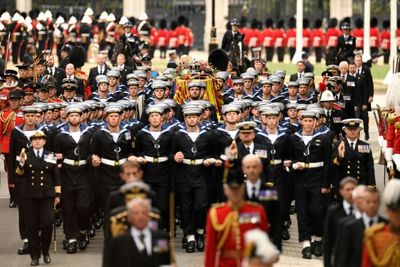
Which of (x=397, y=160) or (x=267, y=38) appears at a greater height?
(x=267, y=38)

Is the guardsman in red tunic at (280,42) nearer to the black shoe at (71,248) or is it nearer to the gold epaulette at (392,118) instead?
the gold epaulette at (392,118)

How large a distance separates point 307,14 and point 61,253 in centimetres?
4765

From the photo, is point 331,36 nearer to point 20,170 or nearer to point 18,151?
→ point 18,151

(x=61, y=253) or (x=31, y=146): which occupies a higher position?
(x=31, y=146)

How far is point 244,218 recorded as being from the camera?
Answer: 50.5 feet

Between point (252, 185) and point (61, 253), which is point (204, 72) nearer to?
point (61, 253)

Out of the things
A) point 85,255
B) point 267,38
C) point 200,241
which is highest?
point 267,38

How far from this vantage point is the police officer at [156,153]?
22.2 m

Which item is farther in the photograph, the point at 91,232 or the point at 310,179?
the point at 91,232

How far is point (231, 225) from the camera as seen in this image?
15.3 m

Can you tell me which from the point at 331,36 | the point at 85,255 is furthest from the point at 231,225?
the point at 331,36

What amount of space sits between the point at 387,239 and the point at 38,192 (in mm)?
7054

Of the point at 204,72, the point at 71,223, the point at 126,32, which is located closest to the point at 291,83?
the point at 204,72

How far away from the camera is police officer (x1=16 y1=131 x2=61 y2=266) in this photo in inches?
819
